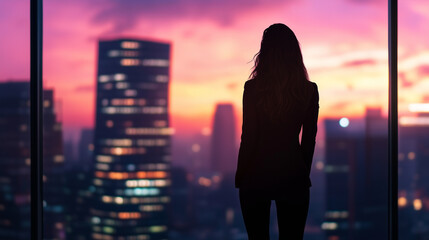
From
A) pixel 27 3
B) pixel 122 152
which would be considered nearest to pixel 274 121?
pixel 27 3

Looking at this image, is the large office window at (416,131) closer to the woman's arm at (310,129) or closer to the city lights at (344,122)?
the city lights at (344,122)

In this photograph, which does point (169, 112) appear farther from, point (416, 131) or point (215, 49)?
point (416, 131)

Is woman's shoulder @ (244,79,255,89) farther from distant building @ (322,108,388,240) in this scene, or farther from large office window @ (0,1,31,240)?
distant building @ (322,108,388,240)

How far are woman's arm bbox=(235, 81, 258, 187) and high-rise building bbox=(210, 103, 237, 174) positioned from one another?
280ft

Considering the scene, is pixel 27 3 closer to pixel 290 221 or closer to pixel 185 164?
pixel 290 221

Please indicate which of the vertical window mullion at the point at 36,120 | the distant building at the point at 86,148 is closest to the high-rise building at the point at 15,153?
the distant building at the point at 86,148

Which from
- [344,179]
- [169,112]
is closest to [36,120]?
[344,179]

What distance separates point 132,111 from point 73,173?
72.9 ft

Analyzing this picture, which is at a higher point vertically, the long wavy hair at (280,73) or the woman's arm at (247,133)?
the long wavy hair at (280,73)

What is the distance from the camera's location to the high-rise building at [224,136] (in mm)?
90062

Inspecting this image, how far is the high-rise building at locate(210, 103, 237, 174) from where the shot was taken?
3546 inches

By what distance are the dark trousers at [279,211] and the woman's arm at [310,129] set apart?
0.12m

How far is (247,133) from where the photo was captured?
1.54m

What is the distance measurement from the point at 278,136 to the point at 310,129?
12 cm
